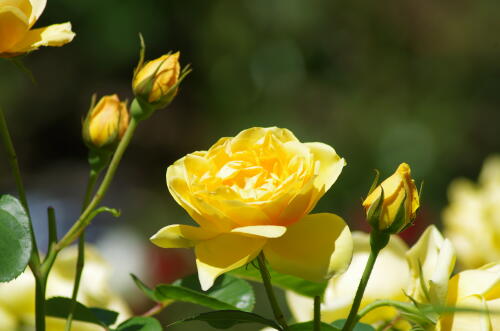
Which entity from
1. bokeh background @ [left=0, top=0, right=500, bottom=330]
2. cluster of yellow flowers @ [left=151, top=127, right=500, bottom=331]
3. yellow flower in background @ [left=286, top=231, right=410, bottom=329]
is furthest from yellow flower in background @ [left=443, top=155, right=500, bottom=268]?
bokeh background @ [left=0, top=0, right=500, bottom=330]

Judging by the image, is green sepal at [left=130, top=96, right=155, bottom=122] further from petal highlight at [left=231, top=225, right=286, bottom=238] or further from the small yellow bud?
petal highlight at [left=231, top=225, right=286, bottom=238]

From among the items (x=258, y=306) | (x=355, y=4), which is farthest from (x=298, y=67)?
(x=258, y=306)

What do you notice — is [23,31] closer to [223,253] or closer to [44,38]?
[44,38]

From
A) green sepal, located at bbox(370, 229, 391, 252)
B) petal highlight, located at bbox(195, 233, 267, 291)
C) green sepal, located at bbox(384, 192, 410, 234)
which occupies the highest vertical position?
A: green sepal, located at bbox(384, 192, 410, 234)

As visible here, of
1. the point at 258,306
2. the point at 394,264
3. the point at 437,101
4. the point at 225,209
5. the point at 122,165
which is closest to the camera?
the point at 225,209

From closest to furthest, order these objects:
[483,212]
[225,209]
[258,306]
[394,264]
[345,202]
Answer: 1. [225,209]
2. [394,264]
3. [483,212]
4. [258,306]
5. [345,202]

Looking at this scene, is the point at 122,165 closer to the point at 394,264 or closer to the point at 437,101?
the point at 437,101

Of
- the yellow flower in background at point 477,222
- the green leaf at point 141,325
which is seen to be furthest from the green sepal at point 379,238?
the yellow flower in background at point 477,222
